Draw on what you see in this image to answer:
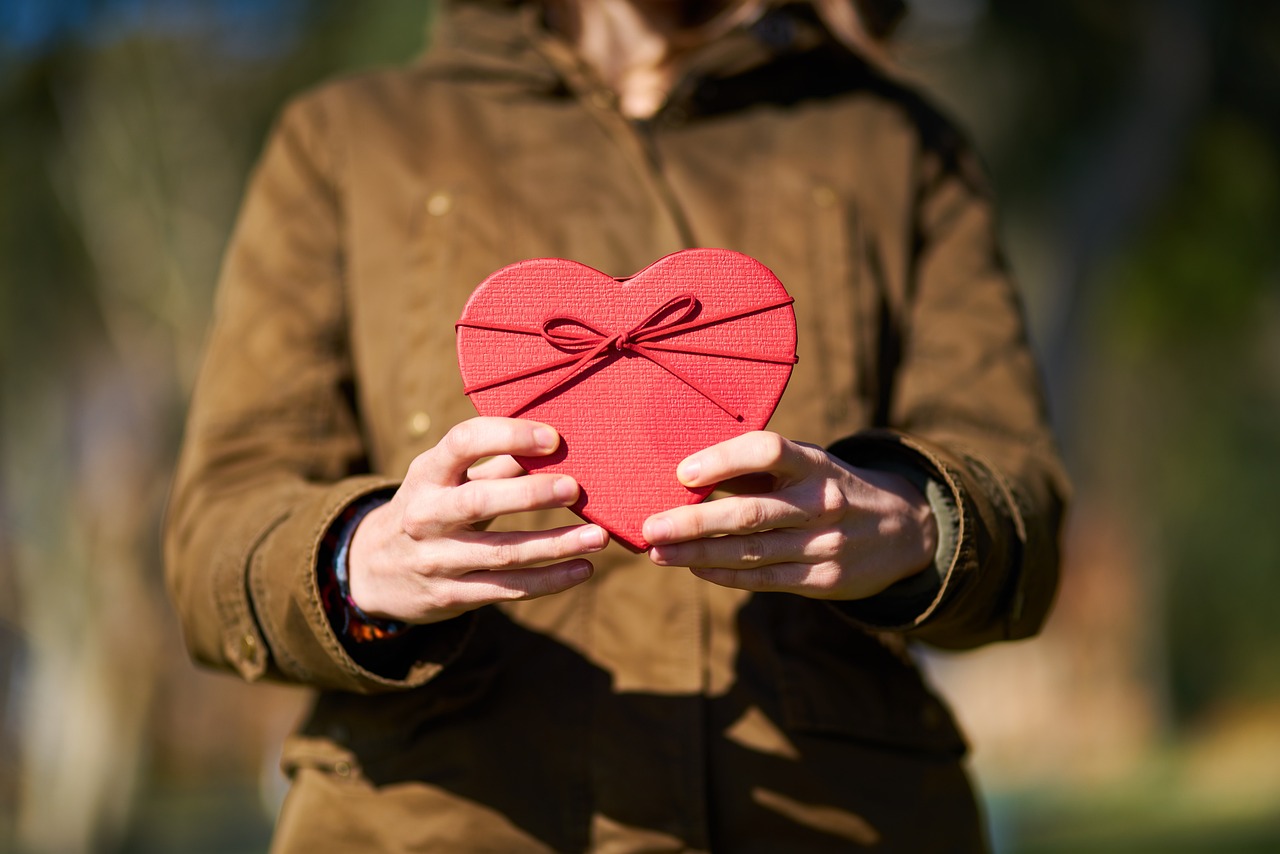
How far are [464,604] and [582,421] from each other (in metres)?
0.24

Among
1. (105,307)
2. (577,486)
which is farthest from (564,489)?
(105,307)

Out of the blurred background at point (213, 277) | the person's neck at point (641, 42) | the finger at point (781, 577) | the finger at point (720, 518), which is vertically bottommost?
the blurred background at point (213, 277)

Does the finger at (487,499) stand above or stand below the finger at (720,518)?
above

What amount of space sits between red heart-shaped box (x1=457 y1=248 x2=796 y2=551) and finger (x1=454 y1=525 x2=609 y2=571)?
0.13m

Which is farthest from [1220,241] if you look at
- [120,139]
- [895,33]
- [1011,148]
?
[895,33]

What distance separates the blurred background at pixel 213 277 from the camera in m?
10.6

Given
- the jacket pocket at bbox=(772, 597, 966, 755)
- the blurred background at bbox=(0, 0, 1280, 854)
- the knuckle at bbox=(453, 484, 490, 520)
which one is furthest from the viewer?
the blurred background at bbox=(0, 0, 1280, 854)

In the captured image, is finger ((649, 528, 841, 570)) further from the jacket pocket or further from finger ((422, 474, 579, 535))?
the jacket pocket

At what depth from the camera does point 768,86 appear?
2.07 metres

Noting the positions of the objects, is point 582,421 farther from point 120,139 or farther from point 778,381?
point 120,139

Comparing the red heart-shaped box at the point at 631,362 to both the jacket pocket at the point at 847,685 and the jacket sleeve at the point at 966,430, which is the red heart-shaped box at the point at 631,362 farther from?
the jacket pocket at the point at 847,685

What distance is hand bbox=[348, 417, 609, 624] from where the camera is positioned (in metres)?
1.30

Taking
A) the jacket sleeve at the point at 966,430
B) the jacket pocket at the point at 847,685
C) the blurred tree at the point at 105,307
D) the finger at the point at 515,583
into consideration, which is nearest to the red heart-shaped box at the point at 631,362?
the finger at the point at 515,583

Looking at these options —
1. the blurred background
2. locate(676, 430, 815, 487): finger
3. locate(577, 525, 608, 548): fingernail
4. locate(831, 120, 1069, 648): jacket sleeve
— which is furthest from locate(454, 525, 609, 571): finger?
the blurred background
